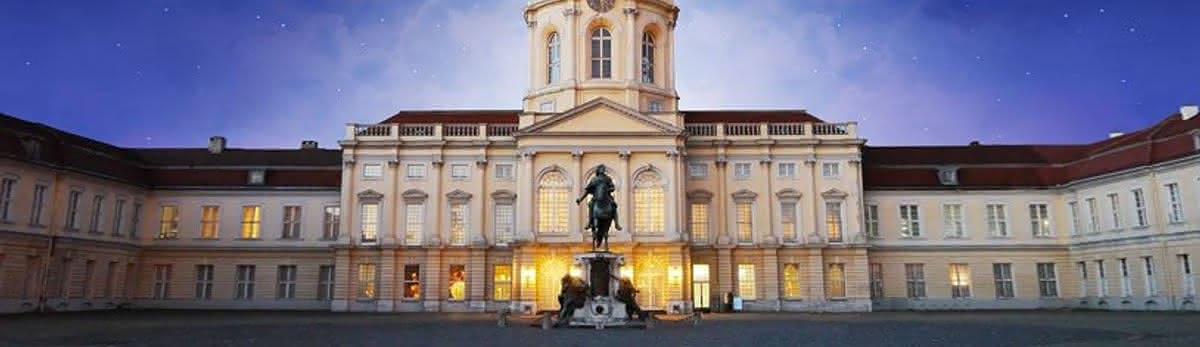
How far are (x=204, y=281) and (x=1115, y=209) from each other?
48.5m

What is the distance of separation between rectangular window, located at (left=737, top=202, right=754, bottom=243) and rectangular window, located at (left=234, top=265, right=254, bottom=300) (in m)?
27.1

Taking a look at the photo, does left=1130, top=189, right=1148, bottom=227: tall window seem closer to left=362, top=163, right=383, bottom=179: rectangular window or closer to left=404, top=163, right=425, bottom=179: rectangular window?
left=404, top=163, right=425, bottom=179: rectangular window

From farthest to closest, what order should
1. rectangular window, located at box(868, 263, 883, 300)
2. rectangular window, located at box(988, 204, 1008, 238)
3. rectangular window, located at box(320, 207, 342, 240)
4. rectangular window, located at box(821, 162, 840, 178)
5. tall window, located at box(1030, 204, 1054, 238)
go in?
rectangular window, located at box(320, 207, 342, 240), rectangular window, located at box(988, 204, 1008, 238), tall window, located at box(1030, 204, 1054, 238), rectangular window, located at box(868, 263, 883, 300), rectangular window, located at box(821, 162, 840, 178)

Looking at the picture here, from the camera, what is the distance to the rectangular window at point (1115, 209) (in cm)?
4444

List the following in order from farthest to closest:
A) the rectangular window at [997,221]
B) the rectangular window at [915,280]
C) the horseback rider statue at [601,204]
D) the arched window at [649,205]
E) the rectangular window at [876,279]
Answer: the rectangular window at [997,221] → the rectangular window at [915,280] → the rectangular window at [876,279] → the arched window at [649,205] → the horseback rider statue at [601,204]

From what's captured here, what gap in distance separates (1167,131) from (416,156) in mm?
37703

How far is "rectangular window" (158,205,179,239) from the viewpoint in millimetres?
50094

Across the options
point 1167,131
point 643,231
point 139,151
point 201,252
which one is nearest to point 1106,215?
point 1167,131

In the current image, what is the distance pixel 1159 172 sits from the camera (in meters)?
41.7

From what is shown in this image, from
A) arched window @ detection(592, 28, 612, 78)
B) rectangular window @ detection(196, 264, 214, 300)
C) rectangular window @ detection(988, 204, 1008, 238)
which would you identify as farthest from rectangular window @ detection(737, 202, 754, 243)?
rectangular window @ detection(196, 264, 214, 300)

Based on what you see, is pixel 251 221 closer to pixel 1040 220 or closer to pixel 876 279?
pixel 876 279

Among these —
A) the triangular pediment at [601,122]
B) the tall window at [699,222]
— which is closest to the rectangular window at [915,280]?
the tall window at [699,222]

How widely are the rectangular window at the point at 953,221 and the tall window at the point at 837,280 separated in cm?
710

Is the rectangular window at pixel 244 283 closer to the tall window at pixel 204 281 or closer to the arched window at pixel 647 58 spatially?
the tall window at pixel 204 281
